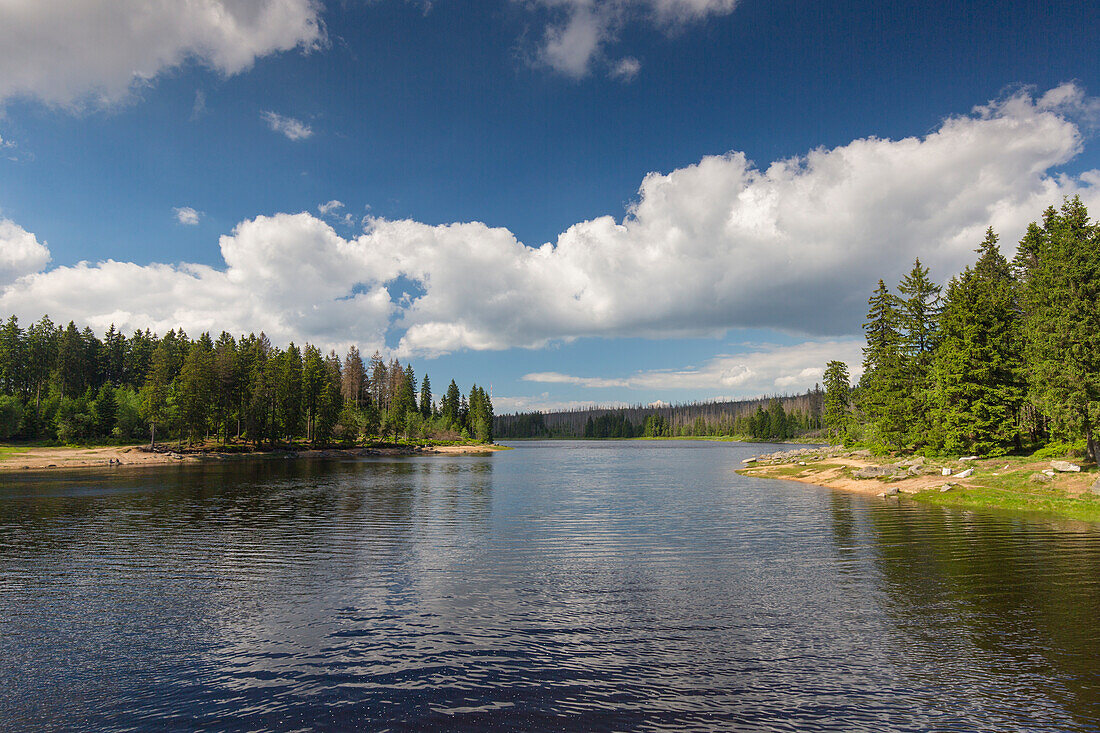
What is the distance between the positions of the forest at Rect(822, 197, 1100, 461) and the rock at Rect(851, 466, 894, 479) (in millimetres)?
5487

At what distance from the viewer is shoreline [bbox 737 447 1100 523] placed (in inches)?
1291

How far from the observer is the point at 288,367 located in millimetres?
113500

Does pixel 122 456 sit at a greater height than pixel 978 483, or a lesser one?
greater

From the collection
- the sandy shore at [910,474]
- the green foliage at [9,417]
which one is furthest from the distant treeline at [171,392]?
the sandy shore at [910,474]

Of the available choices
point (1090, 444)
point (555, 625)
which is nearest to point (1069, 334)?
point (1090, 444)

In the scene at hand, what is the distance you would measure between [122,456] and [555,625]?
9852 cm

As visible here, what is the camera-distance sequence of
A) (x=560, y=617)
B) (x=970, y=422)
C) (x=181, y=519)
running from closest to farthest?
(x=560, y=617) → (x=181, y=519) → (x=970, y=422)

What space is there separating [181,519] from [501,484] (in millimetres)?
32058

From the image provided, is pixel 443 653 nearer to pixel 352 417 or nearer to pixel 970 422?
pixel 970 422

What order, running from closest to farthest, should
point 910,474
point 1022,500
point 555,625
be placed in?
point 555,625, point 1022,500, point 910,474

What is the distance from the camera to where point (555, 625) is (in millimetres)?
15789

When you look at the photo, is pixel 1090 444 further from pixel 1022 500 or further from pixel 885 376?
pixel 885 376

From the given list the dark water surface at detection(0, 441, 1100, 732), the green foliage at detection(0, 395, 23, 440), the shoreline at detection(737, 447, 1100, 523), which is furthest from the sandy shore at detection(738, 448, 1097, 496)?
the green foliage at detection(0, 395, 23, 440)

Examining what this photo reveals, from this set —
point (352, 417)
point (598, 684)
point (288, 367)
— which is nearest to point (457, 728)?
point (598, 684)
